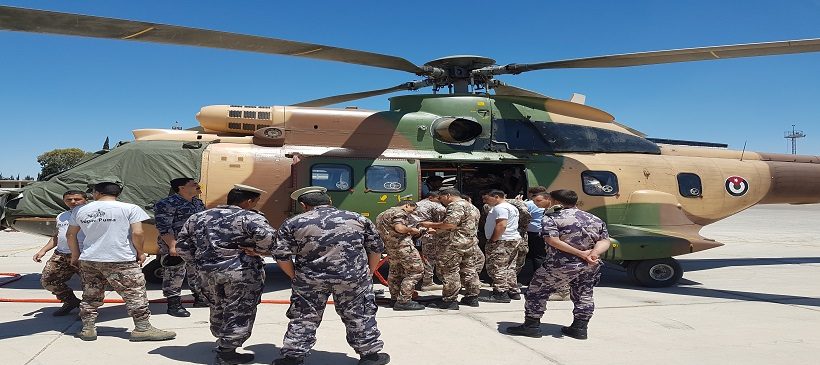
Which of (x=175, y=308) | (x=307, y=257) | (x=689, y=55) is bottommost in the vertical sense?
(x=175, y=308)

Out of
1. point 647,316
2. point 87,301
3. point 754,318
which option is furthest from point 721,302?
point 87,301

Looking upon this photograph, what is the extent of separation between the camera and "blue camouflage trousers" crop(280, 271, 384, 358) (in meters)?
4.58

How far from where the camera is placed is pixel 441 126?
31.0 feet

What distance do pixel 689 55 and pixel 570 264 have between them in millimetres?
4327

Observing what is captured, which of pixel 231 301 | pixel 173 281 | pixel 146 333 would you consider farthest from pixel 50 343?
pixel 231 301

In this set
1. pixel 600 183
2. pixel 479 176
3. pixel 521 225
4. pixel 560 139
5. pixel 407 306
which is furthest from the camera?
pixel 479 176

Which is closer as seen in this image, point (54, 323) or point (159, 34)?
point (54, 323)

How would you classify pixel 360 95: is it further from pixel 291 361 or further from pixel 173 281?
pixel 291 361

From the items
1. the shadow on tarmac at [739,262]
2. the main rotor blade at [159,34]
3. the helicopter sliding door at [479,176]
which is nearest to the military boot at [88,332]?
the main rotor blade at [159,34]

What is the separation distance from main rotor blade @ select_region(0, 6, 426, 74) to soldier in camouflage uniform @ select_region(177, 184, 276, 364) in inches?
114

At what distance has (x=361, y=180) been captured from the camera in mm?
8836

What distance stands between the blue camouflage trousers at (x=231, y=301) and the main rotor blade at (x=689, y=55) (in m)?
6.29

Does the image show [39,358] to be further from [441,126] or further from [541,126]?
[541,126]

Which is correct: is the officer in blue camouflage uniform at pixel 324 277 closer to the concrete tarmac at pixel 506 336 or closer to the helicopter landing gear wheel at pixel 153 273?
the concrete tarmac at pixel 506 336
